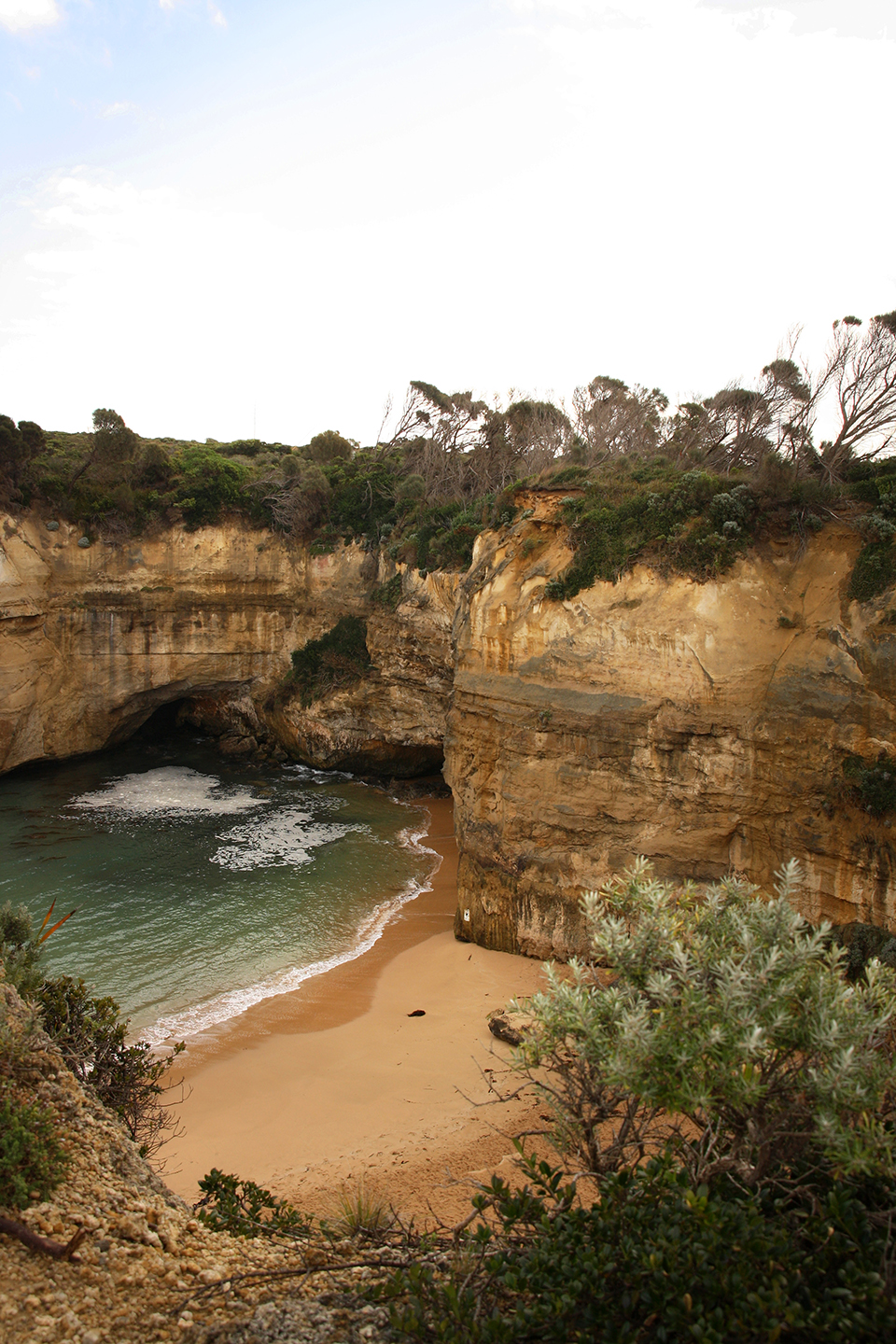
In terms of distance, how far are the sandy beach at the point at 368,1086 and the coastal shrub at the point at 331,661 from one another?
1514 cm

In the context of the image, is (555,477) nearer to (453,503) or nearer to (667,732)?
(667,732)

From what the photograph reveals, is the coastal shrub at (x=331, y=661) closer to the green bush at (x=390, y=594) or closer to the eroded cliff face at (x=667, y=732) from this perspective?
the green bush at (x=390, y=594)

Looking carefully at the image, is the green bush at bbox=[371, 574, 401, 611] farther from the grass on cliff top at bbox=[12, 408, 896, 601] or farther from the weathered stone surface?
the grass on cliff top at bbox=[12, 408, 896, 601]

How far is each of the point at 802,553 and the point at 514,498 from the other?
20.1 feet

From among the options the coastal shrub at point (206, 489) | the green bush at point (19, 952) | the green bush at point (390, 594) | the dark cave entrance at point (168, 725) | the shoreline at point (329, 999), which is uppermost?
the coastal shrub at point (206, 489)

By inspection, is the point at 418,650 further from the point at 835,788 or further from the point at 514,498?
the point at 835,788

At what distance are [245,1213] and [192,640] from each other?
26.9 metres

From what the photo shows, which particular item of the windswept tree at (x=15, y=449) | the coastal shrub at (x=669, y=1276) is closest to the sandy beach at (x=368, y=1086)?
the coastal shrub at (x=669, y=1276)

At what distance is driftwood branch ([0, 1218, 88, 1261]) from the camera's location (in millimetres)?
5020

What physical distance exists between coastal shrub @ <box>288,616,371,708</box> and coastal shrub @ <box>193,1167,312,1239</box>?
2318cm

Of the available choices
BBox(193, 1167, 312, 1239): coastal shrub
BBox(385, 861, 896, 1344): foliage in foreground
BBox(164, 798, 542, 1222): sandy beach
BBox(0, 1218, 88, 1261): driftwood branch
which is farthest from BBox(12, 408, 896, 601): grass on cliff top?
BBox(0, 1218, 88, 1261): driftwood branch

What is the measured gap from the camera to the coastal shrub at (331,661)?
29.7 metres

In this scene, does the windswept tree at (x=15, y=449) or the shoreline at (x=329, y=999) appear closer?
the shoreline at (x=329, y=999)

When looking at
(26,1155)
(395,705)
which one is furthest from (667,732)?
(395,705)
